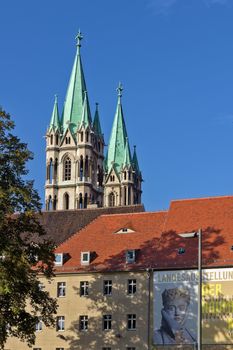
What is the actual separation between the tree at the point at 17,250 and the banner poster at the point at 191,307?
13.2 metres

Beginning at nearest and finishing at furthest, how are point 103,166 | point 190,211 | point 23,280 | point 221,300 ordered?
point 23,280 < point 221,300 < point 190,211 < point 103,166

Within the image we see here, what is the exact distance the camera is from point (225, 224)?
6625cm

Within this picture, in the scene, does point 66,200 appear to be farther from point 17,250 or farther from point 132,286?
point 17,250

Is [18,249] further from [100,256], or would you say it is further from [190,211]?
[190,211]

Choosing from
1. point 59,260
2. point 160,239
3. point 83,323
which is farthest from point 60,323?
point 160,239

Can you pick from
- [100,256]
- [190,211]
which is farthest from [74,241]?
[190,211]

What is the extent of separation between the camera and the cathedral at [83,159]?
493 ft

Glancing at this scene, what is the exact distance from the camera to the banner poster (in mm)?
60344

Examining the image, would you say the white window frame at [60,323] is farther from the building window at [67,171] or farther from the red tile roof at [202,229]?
the building window at [67,171]

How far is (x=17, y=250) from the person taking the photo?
158ft

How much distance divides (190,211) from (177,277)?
8.88m

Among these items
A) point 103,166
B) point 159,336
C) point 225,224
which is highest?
point 103,166

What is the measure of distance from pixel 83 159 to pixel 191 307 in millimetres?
92437

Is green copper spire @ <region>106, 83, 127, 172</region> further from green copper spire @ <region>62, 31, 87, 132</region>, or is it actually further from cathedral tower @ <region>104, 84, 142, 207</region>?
green copper spire @ <region>62, 31, 87, 132</region>
